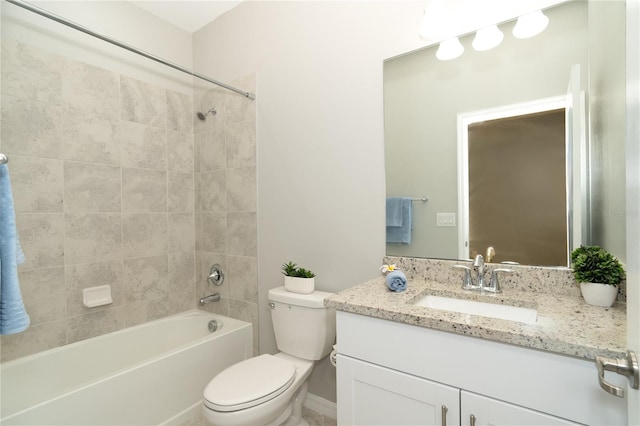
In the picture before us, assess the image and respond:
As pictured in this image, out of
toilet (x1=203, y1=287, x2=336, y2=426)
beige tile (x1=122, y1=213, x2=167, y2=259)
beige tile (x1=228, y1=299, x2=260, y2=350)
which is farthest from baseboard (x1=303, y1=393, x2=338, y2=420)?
beige tile (x1=122, y1=213, x2=167, y2=259)

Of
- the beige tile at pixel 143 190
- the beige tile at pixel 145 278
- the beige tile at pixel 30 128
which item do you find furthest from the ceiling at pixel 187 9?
the beige tile at pixel 145 278

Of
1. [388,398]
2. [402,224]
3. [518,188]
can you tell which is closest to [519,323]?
[388,398]

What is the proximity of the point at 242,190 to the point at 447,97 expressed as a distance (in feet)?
4.57

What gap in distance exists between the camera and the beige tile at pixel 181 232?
234 cm

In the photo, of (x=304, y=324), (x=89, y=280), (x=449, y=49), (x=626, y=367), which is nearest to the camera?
(x=626, y=367)

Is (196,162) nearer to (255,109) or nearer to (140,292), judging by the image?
(255,109)

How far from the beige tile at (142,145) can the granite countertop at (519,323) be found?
175 cm

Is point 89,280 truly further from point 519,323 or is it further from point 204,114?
point 519,323

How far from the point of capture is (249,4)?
7.03 feet

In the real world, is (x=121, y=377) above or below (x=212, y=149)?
below

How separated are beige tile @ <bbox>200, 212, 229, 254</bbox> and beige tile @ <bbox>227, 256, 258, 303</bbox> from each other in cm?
14

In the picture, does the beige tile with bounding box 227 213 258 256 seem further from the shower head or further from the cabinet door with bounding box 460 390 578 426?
the cabinet door with bounding box 460 390 578 426

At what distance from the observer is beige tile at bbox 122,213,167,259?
210cm

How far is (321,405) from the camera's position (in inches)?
72.7
